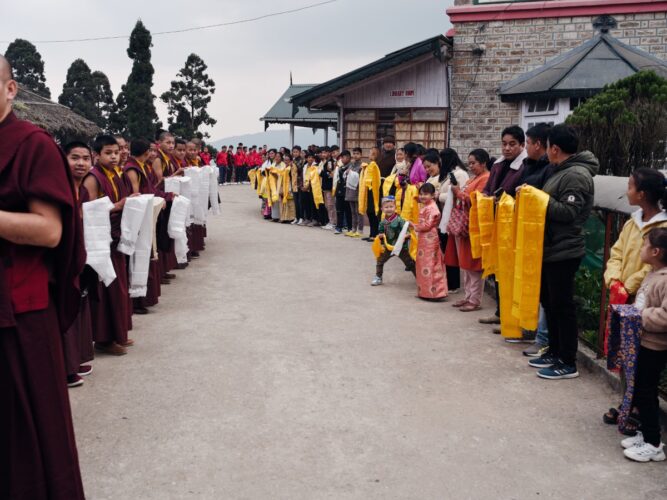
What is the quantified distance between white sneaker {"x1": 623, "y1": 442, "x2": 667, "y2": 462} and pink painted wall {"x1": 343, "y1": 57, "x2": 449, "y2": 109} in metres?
13.2

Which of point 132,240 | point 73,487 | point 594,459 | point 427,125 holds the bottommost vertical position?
point 594,459

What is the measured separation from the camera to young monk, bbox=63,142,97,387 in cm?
482

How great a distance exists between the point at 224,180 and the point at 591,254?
26.6m

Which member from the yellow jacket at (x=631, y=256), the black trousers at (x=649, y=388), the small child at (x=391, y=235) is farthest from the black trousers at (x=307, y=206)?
the black trousers at (x=649, y=388)

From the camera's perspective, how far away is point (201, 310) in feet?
23.7

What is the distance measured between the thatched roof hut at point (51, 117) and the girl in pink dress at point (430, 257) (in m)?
11.3

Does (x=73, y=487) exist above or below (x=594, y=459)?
above

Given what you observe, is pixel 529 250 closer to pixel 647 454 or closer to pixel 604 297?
pixel 604 297

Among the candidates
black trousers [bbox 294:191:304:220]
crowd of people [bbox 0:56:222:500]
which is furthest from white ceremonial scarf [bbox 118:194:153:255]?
black trousers [bbox 294:191:304:220]

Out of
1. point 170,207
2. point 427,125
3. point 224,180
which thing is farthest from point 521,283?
point 224,180

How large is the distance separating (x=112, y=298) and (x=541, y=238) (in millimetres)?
3565

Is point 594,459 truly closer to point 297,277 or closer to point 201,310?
point 201,310

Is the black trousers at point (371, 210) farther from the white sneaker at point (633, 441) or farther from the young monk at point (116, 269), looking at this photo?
the white sneaker at point (633, 441)

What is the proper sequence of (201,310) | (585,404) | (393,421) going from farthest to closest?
(201,310), (585,404), (393,421)
